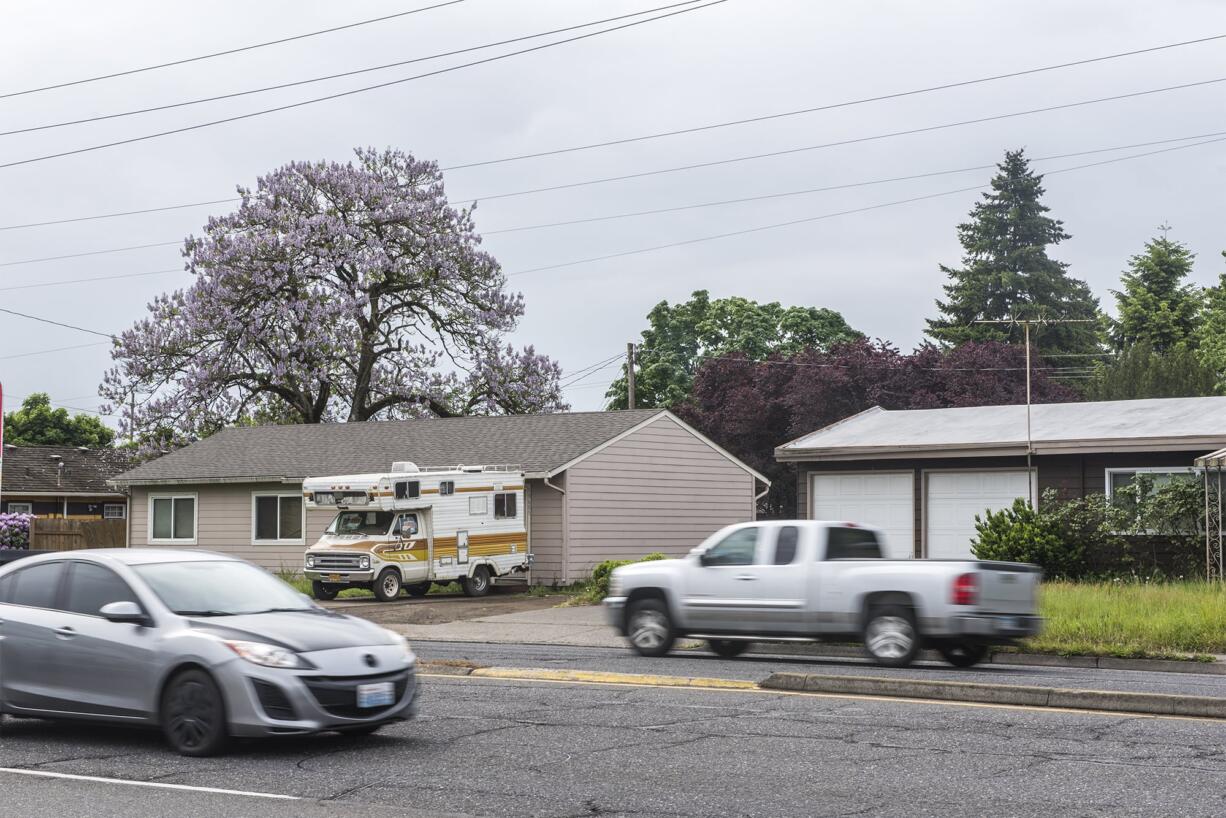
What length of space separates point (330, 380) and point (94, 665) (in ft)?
127

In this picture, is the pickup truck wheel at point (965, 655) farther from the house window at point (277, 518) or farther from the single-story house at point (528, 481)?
the house window at point (277, 518)

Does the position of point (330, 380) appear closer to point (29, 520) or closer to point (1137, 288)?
point (29, 520)

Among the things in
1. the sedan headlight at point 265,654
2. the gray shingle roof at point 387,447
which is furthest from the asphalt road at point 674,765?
the gray shingle roof at point 387,447

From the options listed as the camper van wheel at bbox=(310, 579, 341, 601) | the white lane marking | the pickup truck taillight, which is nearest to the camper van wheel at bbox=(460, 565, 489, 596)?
the camper van wheel at bbox=(310, 579, 341, 601)

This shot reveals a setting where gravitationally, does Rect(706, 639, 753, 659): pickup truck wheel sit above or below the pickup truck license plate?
below

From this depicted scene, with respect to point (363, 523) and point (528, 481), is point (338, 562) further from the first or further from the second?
point (528, 481)

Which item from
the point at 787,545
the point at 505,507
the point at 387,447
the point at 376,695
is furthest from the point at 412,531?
the point at 376,695

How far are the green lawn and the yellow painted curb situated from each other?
5088 mm

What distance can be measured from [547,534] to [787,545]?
17072mm

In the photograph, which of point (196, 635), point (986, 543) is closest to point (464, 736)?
point (196, 635)

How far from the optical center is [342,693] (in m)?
9.82

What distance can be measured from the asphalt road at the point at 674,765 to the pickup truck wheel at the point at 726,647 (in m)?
5.43

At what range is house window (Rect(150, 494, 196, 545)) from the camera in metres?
39.3

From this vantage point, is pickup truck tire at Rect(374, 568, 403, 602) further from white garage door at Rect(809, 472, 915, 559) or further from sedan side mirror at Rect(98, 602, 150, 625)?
sedan side mirror at Rect(98, 602, 150, 625)
